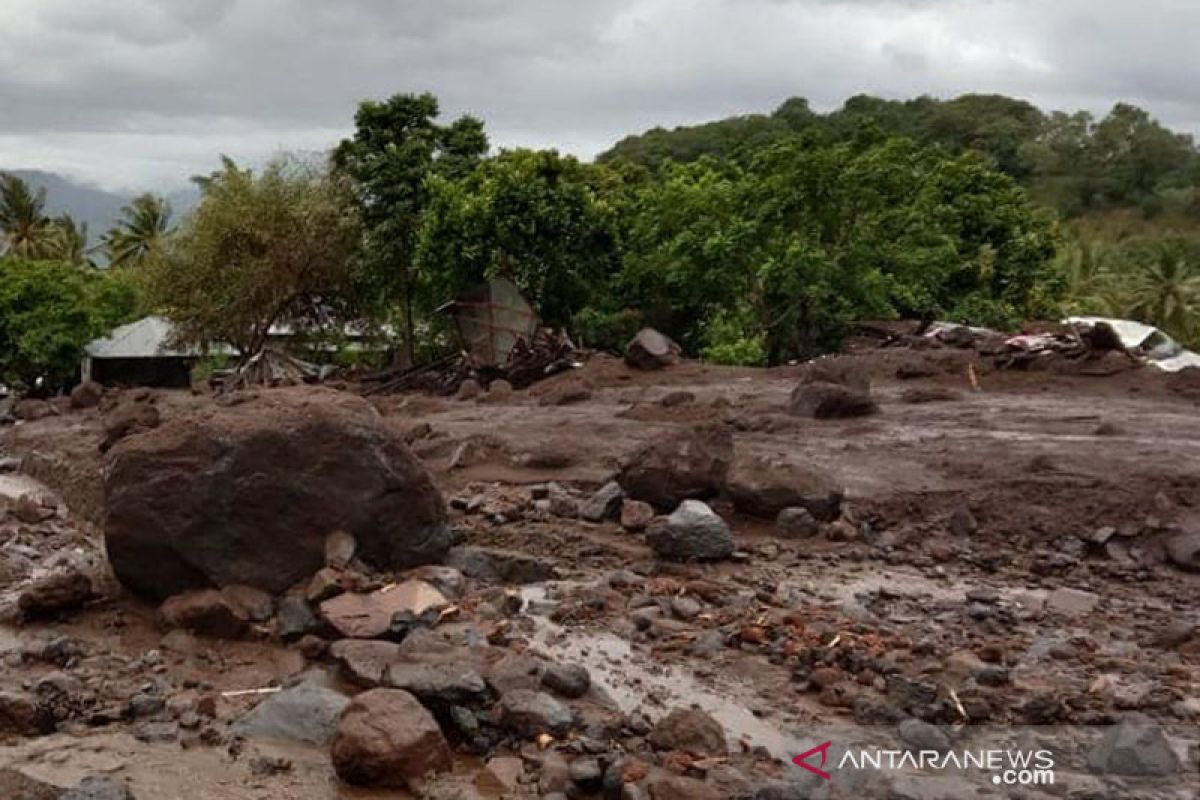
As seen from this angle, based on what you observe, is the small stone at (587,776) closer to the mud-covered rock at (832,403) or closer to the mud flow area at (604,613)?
the mud flow area at (604,613)

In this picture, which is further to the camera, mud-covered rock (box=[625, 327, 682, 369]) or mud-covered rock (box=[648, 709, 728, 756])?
mud-covered rock (box=[625, 327, 682, 369])

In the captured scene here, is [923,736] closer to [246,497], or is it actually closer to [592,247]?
[246,497]

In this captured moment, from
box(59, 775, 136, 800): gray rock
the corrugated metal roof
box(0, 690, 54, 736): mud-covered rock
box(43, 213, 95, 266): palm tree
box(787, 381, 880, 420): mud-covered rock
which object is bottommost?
the corrugated metal roof

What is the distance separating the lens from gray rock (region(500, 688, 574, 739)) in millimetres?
5570

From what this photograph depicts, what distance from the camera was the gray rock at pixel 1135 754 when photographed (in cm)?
504

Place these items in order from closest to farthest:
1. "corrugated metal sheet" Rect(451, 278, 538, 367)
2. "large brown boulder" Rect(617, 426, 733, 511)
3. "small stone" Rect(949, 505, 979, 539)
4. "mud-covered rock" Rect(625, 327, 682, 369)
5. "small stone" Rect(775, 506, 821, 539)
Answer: "small stone" Rect(775, 506, 821, 539)
"small stone" Rect(949, 505, 979, 539)
"large brown boulder" Rect(617, 426, 733, 511)
"mud-covered rock" Rect(625, 327, 682, 369)
"corrugated metal sheet" Rect(451, 278, 538, 367)

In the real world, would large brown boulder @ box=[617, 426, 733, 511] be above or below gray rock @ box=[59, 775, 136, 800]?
above

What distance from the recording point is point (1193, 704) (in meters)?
5.96

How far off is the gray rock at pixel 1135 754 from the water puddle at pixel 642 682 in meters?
1.31

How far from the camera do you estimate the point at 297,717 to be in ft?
19.0

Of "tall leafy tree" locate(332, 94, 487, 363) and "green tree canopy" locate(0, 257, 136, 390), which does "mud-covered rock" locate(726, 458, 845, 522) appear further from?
"green tree canopy" locate(0, 257, 136, 390)

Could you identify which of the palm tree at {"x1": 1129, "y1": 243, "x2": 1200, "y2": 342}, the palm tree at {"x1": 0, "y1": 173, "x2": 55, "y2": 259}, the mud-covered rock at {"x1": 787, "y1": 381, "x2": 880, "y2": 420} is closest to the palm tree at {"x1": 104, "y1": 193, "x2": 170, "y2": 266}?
the palm tree at {"x1": 0, "y1": 173, "x2": 55, "y2": 259}

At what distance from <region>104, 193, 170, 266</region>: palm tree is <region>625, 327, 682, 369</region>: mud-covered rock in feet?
129

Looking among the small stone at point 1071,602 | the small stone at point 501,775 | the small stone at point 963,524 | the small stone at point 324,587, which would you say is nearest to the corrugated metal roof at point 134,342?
the small stone at point 324,587
